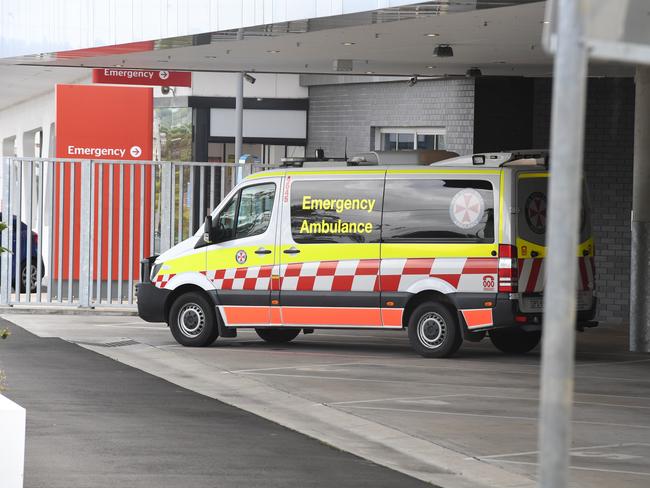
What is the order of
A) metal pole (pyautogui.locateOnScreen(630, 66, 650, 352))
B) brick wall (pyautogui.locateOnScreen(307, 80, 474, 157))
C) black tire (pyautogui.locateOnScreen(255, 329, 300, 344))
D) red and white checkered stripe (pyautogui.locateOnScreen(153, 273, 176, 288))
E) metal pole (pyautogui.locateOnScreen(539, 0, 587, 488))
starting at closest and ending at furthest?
metal pole (pyautogui.locateOnScreen(539, 0, 587, 488)) → red and white checkered stripe (pyautogui.locateOnScreen(153, 273, 176, 288)) → metal pole (pyautogui.locateOnScreen(630, 66, 650, 352)) → black tire (pyautogui.locateOnScreen(255, 329, 300, 344)) → brick wall (pyautogui.locateOnScreen(307, 80, 474, 157))

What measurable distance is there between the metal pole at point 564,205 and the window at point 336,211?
12007mm

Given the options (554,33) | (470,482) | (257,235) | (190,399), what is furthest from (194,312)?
(554,33)

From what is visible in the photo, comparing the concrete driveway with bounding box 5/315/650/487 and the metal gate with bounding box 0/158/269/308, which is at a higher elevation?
the metal gate with bounding box 0/158/269/308

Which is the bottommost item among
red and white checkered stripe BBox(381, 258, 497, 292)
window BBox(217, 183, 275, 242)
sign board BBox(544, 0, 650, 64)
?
red and white checkered stripe BBox(381, 258, 497, 292)

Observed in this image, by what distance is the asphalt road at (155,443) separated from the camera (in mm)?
7977

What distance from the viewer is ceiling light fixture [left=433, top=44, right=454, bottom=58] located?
17359 millimetres

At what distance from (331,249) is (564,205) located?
40.3 ft

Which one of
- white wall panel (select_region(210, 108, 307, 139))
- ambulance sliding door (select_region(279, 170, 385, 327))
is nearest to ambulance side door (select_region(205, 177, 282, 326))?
ambulance sliding door (select_region(279, 170, 385, 327))

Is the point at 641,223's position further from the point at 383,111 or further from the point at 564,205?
the point at 564,205

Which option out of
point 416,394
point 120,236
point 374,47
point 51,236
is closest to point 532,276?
point 416,394

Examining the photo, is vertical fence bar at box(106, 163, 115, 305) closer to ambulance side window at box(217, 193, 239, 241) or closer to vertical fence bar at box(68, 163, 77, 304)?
vertical fence bar at box(68, 163, 77, 304)

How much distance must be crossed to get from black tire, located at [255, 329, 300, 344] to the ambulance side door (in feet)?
4.30

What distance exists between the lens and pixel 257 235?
52.4ft

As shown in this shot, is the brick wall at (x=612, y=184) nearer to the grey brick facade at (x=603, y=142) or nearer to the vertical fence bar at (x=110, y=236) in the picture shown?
the grey brick facade at (x=603, y=142)
